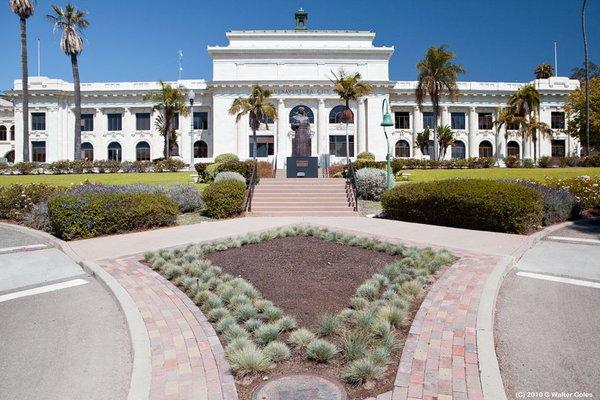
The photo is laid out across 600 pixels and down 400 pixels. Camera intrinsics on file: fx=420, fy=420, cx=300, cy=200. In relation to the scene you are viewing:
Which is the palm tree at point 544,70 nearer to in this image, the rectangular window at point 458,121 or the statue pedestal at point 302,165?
the rectangular window at point 458,121

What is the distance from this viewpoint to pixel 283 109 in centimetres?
5309

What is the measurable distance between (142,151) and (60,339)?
190 feet

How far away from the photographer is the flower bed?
3.85 meters

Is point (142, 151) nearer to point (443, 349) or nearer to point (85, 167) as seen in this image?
point (85, 167)

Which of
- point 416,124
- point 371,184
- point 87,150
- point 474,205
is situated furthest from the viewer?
point 87,150

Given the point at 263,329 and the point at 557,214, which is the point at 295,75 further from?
the point at 263,329

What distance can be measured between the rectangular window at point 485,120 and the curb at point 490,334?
56730 millimetres

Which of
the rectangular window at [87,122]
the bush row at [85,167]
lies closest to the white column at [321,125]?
the bush row at [85,167]

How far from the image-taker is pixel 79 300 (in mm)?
6254

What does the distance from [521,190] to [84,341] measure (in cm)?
1122

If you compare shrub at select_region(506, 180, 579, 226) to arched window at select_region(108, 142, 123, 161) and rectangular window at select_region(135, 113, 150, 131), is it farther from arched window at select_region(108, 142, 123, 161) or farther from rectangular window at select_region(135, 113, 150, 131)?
arched window at select_region(108, 142, 123, 161)

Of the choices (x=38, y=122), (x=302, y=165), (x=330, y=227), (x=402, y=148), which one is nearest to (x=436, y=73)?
(x=402, y=148)

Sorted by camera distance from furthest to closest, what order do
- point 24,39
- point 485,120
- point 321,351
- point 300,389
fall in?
point 485,120
point 24,39
point 321,351
point 300,389

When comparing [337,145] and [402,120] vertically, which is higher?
[402,120]
